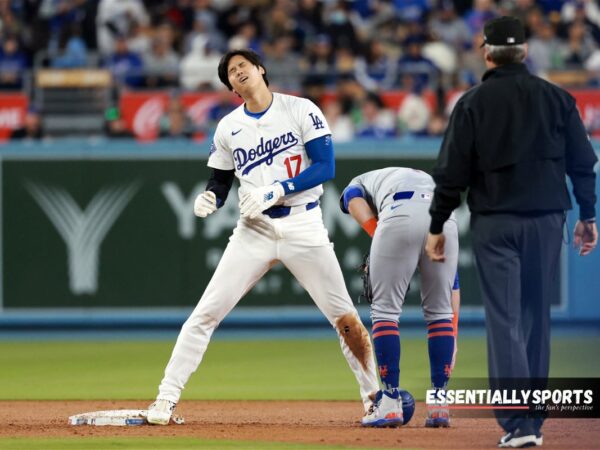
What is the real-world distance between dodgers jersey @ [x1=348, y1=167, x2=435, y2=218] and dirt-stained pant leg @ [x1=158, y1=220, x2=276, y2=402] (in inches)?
24.6

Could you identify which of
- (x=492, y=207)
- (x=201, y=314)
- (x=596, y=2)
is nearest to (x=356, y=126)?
(x=596, y=2)

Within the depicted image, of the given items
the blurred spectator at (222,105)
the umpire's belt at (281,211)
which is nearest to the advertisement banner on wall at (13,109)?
the blurred spectator at (222,105)

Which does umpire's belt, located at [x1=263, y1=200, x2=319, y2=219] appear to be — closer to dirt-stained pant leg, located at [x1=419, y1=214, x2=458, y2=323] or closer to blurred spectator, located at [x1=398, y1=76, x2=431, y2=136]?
dirt-stained pant leg, located at [x1=419, y1=214, x2=458, y2=323]

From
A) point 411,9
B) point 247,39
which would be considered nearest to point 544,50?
point 411,9

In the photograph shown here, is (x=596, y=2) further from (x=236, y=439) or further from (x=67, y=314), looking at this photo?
(x=236, y=439)

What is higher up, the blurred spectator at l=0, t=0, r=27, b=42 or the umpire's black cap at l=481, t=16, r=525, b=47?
the blurred spectator at l=0, t=0, r=27, b=42

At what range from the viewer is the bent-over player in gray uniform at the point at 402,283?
22.6 feet

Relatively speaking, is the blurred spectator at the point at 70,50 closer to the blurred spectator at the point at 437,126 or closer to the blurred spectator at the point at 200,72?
the blurred spectator at the point at 200,72

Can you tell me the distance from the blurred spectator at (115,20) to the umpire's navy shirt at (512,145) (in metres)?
12.6

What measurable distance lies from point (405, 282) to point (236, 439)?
1.26 m

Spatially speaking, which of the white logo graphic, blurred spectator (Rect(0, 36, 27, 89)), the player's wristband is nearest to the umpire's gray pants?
the player's wristband

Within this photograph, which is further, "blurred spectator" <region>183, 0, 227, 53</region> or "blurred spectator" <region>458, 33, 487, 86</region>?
"blurred spectator" <region>183, 0, 227, 53</region>

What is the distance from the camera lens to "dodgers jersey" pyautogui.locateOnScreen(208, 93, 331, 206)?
23.6 ft

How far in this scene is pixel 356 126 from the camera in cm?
1527
